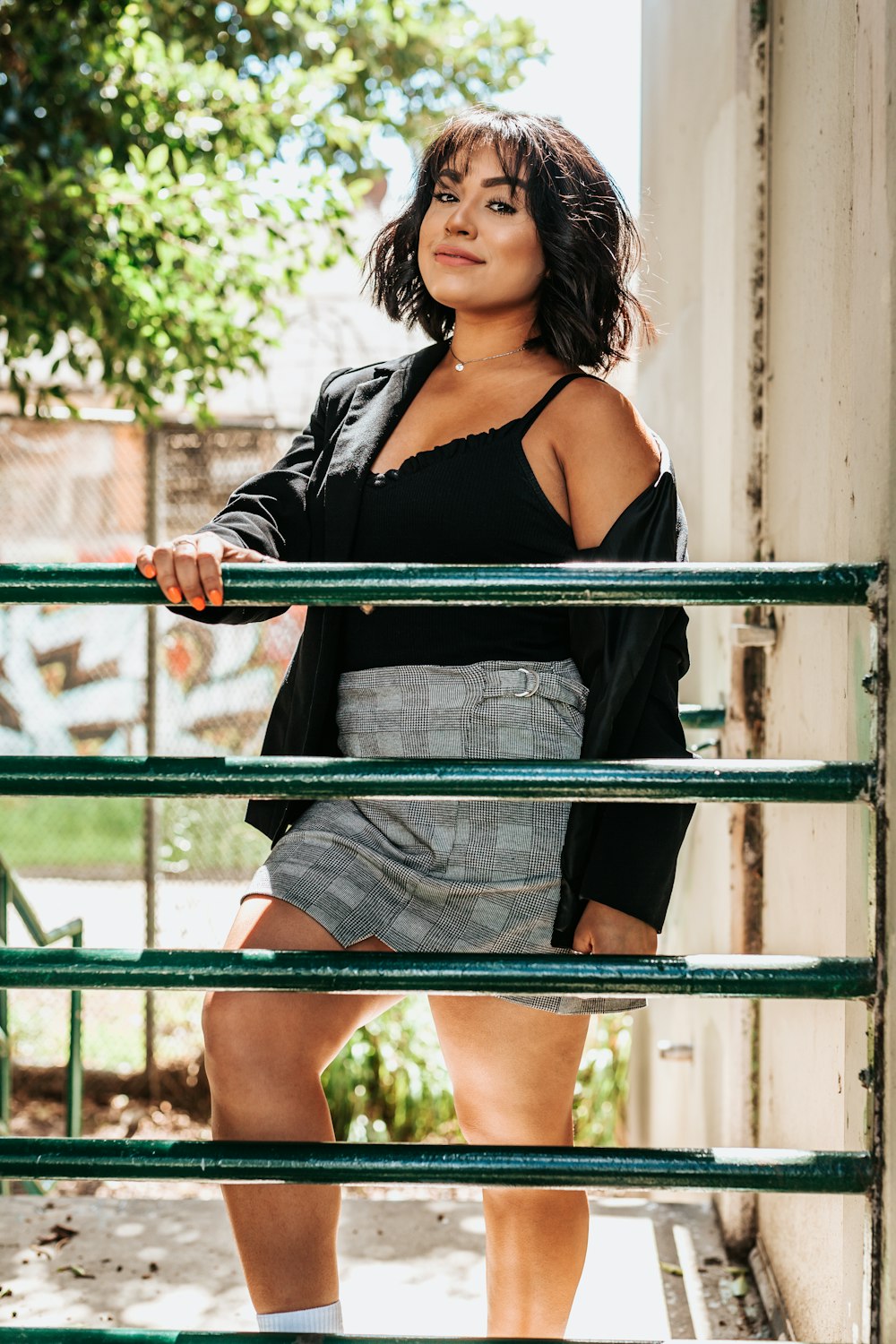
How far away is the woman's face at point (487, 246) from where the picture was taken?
2119 mm

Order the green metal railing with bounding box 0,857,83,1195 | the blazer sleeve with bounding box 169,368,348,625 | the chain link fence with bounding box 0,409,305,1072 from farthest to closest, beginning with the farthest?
the chain link fence with bounding box 0,409,305,1072 → the green metal railing with bounding box 0,857,83,1195 → the blazer sleeve with bounding box 169,368,348,625

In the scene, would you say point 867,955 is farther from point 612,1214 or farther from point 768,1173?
point 612,1214

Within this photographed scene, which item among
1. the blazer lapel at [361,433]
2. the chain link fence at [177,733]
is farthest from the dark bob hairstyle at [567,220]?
the chain link fence at [177,733]

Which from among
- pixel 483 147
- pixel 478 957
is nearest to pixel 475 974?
pixel 478 957

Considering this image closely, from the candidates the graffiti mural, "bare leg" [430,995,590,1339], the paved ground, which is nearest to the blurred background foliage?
the graffiti mural

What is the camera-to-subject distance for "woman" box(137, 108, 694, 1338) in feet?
6.13

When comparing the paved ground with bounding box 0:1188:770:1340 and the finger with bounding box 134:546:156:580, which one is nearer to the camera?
the finger with bounding box 134:546:156:580

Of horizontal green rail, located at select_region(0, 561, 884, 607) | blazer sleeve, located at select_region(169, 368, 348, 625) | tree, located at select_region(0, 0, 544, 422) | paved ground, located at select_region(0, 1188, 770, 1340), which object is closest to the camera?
horizontal green rail, located at select_region(0, 561, 884, 607)

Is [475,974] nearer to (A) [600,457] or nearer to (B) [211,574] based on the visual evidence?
(B) [211,574]

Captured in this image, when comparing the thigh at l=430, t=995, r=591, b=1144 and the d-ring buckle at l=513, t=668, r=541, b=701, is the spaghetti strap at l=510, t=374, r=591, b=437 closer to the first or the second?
the d-ring buckle at l=513, t=668, r=541, b=701

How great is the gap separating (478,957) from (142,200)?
3520mm

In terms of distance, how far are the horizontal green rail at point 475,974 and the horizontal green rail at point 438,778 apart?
20 centimetres

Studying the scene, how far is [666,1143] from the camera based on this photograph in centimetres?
420

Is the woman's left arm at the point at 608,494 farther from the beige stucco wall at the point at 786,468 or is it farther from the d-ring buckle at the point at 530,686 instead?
the beige stucco wall at the point at 786,468
